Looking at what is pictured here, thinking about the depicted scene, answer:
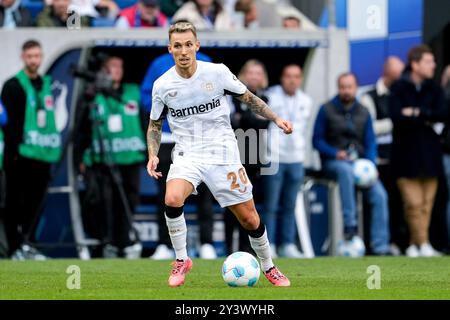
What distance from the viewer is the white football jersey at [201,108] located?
9.96 meters

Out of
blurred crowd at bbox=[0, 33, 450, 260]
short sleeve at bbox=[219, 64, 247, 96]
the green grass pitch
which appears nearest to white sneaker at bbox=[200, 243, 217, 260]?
blurred crowd at bbox=[0, 33, 450, 260]

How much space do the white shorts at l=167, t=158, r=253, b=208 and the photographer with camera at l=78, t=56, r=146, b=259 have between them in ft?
19.0

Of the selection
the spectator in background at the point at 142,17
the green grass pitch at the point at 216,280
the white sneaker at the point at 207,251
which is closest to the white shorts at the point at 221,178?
the green grass pitch at the point at 216,280

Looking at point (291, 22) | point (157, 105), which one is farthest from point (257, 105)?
point (291, 22)

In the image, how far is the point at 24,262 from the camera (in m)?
13.7

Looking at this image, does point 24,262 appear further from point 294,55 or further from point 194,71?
point 294,55

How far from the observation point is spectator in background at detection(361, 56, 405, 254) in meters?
17.3

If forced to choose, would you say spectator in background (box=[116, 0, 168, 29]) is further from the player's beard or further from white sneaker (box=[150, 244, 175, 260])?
white sneaker (box=[150, 244, 175, 260])

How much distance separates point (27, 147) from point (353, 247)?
440 cm

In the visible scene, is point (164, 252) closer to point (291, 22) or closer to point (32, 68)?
point (32, 68)

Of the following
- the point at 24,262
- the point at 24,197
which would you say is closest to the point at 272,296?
the point at 24,262

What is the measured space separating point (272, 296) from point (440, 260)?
5651 mm

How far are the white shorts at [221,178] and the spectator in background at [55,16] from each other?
7.30m
